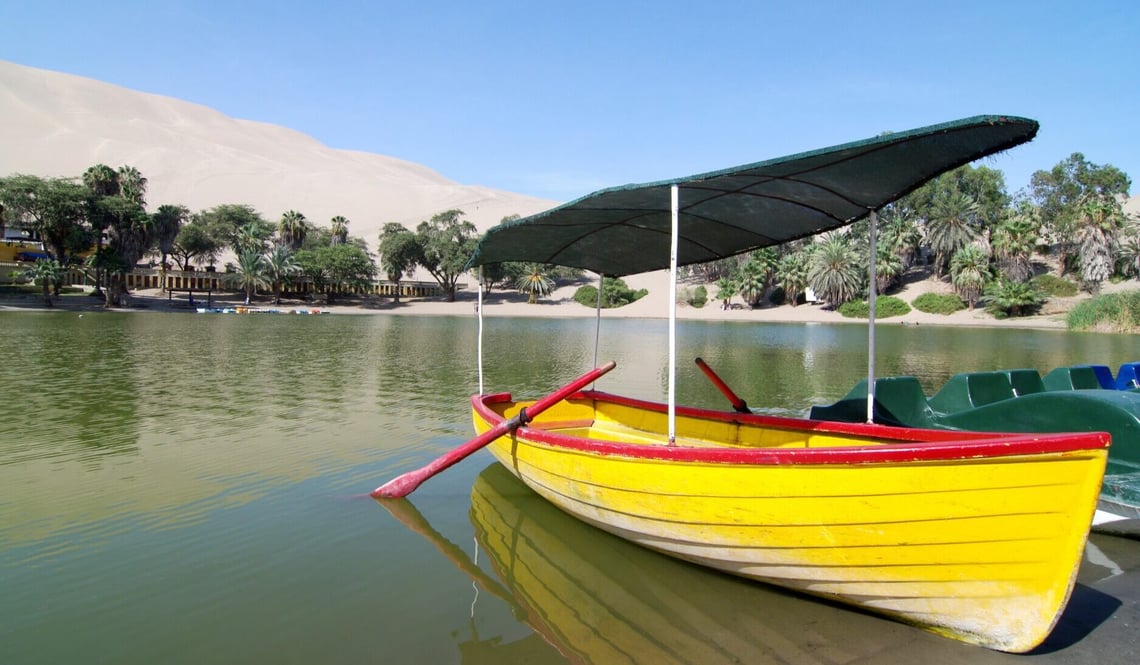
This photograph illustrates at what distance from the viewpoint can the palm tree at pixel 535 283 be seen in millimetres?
73500

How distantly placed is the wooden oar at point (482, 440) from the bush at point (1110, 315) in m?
46.5

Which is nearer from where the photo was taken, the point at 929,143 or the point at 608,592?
the point at 929,143

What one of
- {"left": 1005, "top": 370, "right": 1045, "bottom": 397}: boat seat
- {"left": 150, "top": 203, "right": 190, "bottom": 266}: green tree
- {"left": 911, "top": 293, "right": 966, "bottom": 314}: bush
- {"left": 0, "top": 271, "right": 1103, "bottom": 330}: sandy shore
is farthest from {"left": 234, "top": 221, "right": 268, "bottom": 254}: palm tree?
{"left": 1005, "top": 370, "right": 1045, "bottom": 397}: boat seat

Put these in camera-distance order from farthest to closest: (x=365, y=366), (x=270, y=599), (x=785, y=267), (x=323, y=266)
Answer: (x=323, y=266)
(x=785, y=267)
(x=365, y=366)
(x=270, y=599)

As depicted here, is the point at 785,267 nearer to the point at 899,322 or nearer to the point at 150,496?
the point at 899,322

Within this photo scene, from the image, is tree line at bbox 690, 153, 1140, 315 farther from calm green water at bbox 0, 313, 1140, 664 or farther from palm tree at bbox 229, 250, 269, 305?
calm green water at bbox 0, 313, 1140, 664

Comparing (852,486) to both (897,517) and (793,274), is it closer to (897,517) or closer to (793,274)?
(897,517)

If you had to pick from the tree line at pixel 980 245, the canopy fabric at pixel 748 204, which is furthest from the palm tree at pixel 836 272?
the canopy fabric at pixel 748 204

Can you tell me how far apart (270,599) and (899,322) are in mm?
58619

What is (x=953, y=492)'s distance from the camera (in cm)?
392

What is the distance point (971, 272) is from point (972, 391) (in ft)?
174

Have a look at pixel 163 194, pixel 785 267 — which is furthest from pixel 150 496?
pixel 163 194

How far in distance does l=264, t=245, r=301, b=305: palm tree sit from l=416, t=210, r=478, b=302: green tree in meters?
14.5

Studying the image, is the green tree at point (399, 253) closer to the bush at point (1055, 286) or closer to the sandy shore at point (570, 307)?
the sandy shore at point (570, 307)
